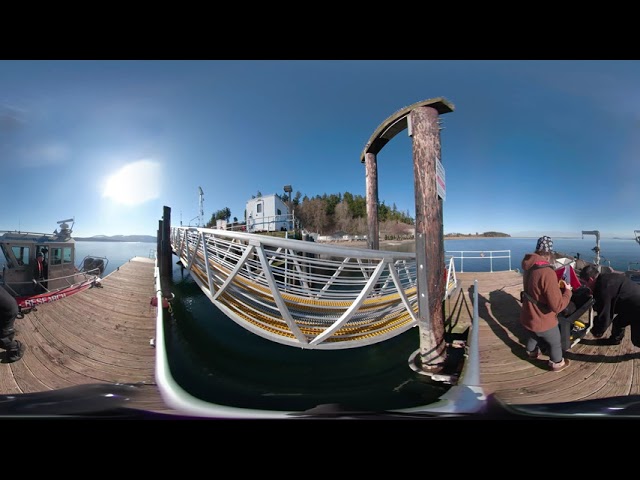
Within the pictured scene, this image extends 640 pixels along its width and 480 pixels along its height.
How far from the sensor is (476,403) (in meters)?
0.69

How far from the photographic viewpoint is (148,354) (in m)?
0.93

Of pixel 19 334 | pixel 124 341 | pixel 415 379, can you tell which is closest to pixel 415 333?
pixel 415 379

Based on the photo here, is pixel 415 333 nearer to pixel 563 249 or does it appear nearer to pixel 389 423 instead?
pixel 389 423

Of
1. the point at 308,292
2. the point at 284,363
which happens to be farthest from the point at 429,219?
the point at 284,363

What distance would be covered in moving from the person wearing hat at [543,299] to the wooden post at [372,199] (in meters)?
0.91

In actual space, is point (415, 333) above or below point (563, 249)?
below

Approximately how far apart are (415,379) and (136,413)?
1196mm

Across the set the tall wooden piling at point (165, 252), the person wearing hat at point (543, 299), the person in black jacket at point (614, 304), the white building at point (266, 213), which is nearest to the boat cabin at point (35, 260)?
the tall wooden piling at point (165, 252)

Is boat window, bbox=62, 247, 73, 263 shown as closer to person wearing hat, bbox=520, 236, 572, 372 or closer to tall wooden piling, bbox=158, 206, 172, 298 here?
tall wooden piling, bbox=158, 206, 172, 298

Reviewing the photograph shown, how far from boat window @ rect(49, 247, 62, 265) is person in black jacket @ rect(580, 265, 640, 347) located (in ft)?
8.26

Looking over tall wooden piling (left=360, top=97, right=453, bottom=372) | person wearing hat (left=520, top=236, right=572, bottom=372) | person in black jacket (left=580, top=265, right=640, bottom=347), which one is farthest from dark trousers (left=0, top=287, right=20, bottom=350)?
person in black jacket (left=580, top=265, right=640, bottom=347)

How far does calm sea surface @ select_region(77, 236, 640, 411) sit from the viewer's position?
35.2 inches

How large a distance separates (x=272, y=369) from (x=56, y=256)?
1384mm

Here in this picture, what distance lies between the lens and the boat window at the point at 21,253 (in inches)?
38.1
